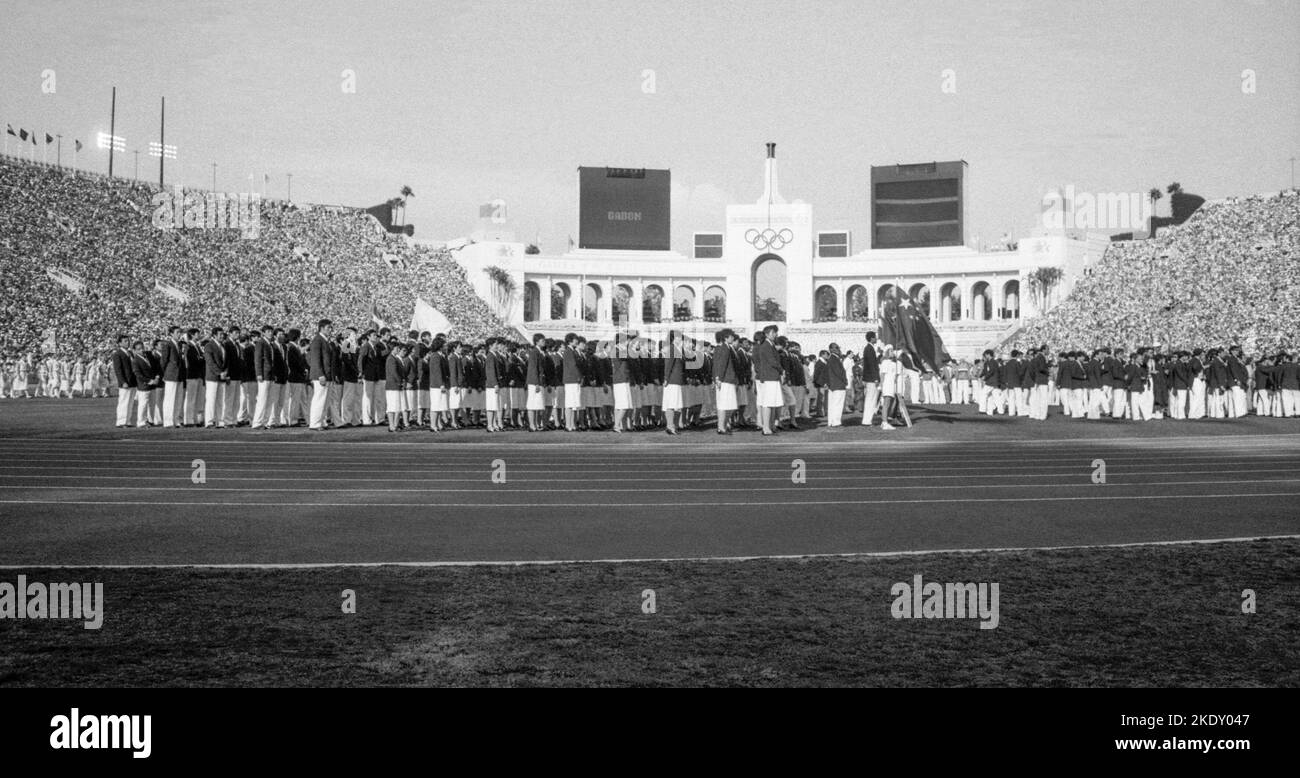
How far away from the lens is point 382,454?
1847 centimetres

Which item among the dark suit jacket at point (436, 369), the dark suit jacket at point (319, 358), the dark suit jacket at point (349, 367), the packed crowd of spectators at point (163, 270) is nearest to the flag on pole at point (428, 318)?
the dark suit jacket at point (349, 367)

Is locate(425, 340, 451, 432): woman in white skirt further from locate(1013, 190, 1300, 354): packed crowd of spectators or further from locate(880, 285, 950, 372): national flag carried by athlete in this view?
locate(1013, 190, 1300, 354): packed crowd of spectators

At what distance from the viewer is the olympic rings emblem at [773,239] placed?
10806 cm

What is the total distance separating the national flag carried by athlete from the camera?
28.2 meters

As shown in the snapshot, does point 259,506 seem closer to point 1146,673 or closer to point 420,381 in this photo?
point 1146,673

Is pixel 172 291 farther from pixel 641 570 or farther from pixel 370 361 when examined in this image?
pixel 641 570

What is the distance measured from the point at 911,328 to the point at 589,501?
18.4m

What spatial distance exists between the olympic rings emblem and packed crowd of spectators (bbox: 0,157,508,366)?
28.9 meters

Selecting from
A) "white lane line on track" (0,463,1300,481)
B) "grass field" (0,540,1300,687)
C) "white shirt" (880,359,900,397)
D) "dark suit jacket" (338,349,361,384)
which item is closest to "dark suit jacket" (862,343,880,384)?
"white shirt" (880,359,900,397)

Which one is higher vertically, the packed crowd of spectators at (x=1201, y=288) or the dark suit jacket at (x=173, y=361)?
the packed crowd of spectators at (x=1201, y=288)

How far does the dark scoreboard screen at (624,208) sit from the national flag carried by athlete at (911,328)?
231 feet

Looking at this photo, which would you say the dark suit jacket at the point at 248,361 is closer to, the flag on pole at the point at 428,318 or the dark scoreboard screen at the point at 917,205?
the flag on pole at the point at 428,318

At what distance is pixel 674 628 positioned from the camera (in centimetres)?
609

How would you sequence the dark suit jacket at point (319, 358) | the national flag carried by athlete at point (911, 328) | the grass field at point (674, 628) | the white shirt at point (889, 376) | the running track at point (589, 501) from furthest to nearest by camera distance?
the national flag carried by athlete at point (911, 328) < the white shirt at point (889, 376) < the dark suit jacket at point (319, 358) < the running track at point (589, 501) < the grass field at point (674, 628)
